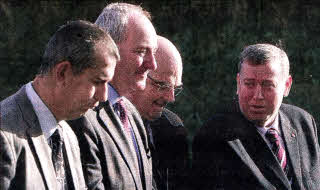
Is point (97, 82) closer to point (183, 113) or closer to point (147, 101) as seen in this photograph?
point (147, 101)

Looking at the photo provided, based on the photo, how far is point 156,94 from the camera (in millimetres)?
4152

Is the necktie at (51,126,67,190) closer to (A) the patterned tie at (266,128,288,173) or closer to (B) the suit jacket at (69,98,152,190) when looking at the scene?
(B) the suit jacket at (69,98,152,190)

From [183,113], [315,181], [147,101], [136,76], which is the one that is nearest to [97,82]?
[136,76]

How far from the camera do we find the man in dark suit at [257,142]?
387 cm

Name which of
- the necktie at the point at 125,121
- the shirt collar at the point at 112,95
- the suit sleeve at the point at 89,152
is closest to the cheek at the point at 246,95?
the necktie at the point at 125,121

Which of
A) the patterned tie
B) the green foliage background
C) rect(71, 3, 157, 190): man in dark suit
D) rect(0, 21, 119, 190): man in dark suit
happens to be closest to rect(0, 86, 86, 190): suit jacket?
rect(0, 21, 119, 190): man in dark suit

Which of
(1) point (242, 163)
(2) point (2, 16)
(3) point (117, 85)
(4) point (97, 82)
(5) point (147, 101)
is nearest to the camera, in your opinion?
(4) point (97, 82)

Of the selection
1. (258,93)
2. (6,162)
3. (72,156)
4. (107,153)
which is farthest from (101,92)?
(258,93)

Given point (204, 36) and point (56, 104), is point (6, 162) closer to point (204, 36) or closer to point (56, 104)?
point (56, 104)

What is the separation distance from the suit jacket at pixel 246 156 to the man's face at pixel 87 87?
4.89ft

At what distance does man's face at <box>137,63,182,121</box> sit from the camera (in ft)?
13.5

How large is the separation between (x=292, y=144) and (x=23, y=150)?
227cm

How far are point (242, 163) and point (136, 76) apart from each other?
40.9 inches

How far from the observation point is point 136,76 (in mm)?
3297
